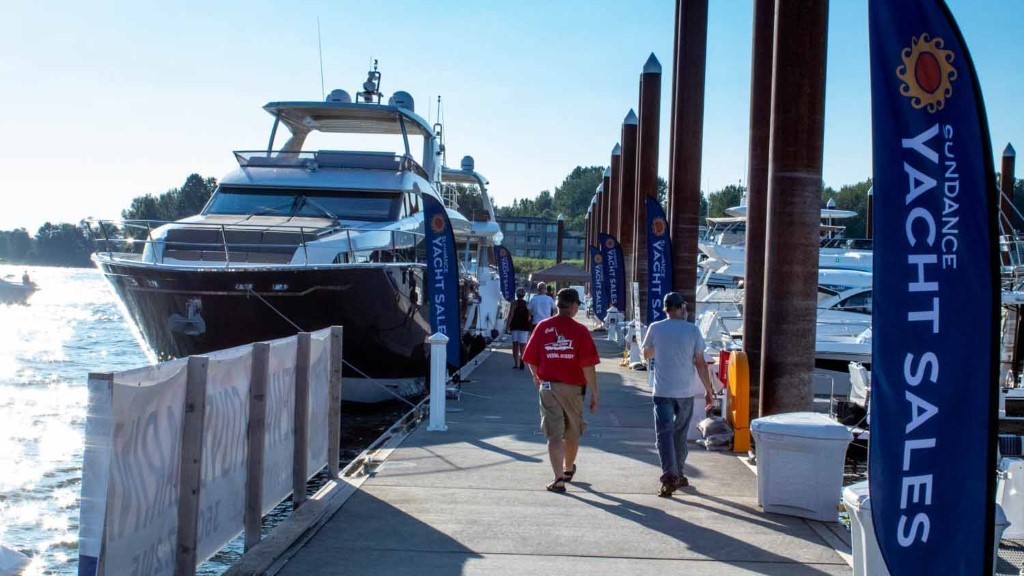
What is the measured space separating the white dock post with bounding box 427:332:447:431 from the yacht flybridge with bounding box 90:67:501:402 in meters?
2.82

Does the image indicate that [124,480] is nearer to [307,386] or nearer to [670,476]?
[307,386]

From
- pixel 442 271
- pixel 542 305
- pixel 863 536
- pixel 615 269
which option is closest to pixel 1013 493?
pixel 863 536

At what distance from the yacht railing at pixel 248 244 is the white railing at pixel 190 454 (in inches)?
255

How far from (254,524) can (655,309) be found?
1152 cm

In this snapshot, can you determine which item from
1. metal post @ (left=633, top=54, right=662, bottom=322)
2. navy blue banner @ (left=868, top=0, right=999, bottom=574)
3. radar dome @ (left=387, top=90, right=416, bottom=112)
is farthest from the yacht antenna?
navy blue banner @ (left=868, top=0, right=999, bottom=574)

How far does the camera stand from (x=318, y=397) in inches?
346

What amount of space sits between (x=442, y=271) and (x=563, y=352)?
6391 millimetres

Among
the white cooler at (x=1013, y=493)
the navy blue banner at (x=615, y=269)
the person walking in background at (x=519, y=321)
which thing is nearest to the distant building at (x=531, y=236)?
the navy blue banner at (x=615, y=269)

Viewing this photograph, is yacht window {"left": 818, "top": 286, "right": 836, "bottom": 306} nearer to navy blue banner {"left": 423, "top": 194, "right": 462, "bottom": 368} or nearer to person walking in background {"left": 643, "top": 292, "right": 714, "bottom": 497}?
navy blue banner {"left": 423, "top": 194, "right": 462, "bottom": 368}

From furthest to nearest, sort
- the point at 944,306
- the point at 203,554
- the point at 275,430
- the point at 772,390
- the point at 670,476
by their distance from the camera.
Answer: the point at 772,390 < the point at 670,476 < the point at 275,430 < the point at 203,554 < the point at 944,306

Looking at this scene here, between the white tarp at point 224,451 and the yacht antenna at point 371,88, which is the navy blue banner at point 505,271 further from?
the white tarp at point 224,451

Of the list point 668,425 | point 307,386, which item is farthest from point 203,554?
point 668,425

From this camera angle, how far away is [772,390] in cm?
1000

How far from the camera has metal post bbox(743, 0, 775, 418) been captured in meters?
11.6
